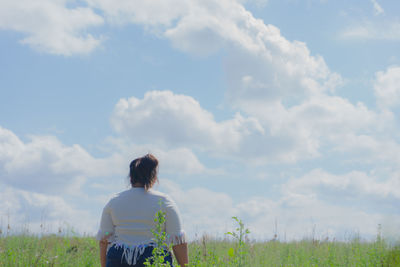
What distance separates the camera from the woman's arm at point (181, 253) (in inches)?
184

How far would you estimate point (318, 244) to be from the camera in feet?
44.9

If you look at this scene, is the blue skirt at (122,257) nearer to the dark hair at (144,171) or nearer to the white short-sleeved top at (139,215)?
the white short-sleeved top at (139,215)

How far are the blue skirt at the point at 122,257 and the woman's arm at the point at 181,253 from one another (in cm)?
14

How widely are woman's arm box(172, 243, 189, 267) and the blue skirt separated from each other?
139mm

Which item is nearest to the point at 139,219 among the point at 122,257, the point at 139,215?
the point at 139,215

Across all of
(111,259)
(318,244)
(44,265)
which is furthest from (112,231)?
(318,244)

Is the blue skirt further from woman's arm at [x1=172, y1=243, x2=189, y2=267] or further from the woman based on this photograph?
woman's arm at [x1=172, y1=243, x2=189, y2=267]

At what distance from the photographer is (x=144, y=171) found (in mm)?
4617

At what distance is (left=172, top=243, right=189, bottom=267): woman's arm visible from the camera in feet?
15.3

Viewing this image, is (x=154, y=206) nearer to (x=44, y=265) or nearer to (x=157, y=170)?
(x=157, y=170)

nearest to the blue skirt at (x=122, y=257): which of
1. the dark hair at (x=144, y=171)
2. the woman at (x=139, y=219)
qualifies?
the woman at (x=139, y=219)

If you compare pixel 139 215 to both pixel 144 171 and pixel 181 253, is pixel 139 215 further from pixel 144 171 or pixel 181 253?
pixel 181 253

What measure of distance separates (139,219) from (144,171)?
19.8 inches

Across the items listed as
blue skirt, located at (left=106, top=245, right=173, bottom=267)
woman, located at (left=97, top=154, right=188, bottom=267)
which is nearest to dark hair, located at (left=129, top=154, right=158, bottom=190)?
woman, located at (left=97, top=154, right=188, bottom=267)
